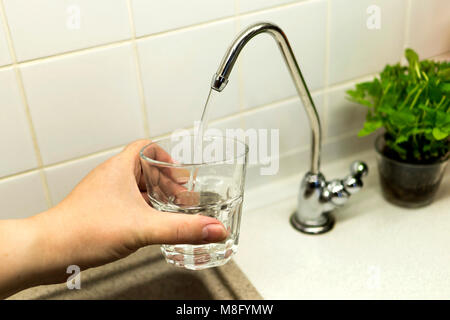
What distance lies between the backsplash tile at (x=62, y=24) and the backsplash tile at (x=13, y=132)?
0.14 ft

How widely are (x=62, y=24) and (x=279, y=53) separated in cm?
36

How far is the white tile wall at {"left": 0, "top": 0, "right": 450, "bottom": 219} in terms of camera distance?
67 centimetres

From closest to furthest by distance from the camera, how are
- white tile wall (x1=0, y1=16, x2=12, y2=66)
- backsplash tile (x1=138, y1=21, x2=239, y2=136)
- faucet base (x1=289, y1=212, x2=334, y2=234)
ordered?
white tile wall (x1=0, y1=16, x2=12, y2=66), backsplash tile (x1=138, y1=21, x2=239, y2=136), faucet base (x1=289, y1=212, x2=334, y2=234)

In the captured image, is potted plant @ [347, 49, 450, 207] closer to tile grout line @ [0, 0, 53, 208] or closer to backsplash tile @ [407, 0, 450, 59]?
backsplash tile @ [407, 0, 450, 59]

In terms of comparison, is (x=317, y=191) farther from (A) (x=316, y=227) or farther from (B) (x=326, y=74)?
(B) (x=326, y=74)

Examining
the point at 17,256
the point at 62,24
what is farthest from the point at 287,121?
the point at 17,256

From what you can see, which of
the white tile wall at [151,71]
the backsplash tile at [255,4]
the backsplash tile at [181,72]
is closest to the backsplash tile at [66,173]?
the white tile wall at [151,71]

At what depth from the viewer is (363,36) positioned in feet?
2.93

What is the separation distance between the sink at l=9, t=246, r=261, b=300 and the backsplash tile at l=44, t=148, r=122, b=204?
14 cm

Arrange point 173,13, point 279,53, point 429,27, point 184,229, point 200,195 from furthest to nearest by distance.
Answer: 1. point 429,27
2. point 279,53
3. point 173,13
4. point 200,195
5. point 184,229

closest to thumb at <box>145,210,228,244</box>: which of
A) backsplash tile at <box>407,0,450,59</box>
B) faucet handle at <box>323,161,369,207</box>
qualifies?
faucet handle at <box>323,161,369,207</box>

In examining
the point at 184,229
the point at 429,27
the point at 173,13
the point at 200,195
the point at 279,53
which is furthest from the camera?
the point at 429,27

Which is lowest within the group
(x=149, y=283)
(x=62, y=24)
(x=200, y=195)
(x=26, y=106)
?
(x=149, y=283)
